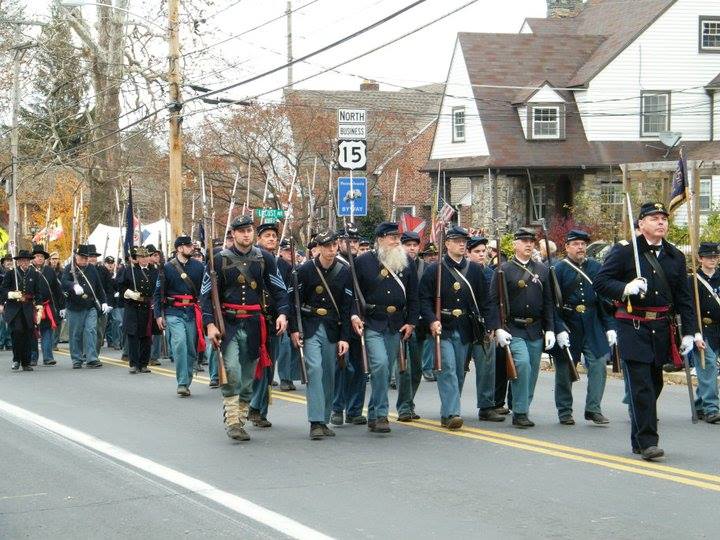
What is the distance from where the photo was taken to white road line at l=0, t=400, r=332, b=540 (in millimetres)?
7602

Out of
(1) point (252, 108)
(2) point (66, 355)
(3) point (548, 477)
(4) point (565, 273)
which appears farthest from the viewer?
(1) point (252, 108)

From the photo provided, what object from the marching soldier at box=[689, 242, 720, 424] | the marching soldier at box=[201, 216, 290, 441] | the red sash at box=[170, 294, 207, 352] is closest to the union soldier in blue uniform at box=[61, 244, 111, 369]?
the red sash at box=[170, 294, 207, 352]

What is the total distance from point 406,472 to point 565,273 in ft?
12.7

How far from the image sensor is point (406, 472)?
31.1 ft

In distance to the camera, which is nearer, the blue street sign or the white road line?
the white road line

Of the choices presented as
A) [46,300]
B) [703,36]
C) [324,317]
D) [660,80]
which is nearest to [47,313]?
[46,300]

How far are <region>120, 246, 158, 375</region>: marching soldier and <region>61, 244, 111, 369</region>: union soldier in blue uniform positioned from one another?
0.80m

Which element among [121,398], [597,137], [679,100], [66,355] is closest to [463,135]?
[597,137]

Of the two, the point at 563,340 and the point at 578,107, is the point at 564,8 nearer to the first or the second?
the point at 578,107

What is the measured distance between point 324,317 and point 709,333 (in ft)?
13.5

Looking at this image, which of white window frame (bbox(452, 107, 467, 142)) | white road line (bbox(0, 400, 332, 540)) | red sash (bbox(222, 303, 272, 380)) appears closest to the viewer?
white road line (bbox(0, 400, 332, 540))

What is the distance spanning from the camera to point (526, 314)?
39.6 ft

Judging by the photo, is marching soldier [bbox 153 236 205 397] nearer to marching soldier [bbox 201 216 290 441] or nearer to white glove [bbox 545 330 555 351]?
marching soldier [bbox 201 216 290 441]

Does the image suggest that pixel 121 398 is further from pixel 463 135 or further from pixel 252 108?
pixel 463 135
